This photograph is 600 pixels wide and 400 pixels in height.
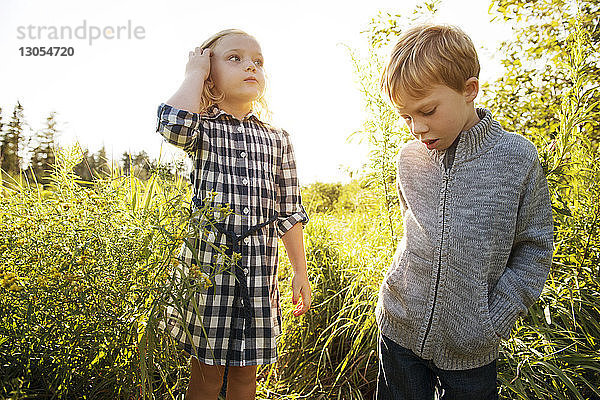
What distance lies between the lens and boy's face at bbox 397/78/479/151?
1457mm

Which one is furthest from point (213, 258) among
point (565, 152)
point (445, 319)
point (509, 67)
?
point (509, 67)

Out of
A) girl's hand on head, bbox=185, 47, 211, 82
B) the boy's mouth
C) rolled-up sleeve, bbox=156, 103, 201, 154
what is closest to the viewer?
the boy's mouth

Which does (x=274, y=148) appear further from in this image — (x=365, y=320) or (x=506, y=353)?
(x=506, y=353)

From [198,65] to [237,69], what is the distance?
14cm

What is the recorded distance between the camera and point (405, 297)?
1517 millimetres

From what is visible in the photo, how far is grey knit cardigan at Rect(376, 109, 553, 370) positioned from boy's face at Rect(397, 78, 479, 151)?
0.16 feet

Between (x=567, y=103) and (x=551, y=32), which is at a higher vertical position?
(x=551, y=32)

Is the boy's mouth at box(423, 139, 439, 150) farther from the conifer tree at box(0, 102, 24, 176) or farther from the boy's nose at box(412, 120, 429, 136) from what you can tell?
the conifer tree at box(0, 102, 24, 176)

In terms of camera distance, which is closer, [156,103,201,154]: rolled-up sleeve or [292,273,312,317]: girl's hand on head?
[156,103,201,154]: rolled-up sleeve

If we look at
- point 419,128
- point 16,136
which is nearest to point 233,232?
point 419,128

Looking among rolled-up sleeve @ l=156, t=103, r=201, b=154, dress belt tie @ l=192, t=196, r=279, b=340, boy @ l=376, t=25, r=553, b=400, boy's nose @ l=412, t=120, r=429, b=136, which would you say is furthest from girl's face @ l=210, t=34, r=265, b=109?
boy's nose @ l=412, t=120, r=429, b=136

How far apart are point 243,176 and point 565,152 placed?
1.35 meters

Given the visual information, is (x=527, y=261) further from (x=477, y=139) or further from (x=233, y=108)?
(x=233, y=108)

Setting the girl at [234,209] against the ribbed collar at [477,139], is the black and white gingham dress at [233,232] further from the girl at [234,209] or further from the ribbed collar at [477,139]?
the ribbed collar at [477,139]
